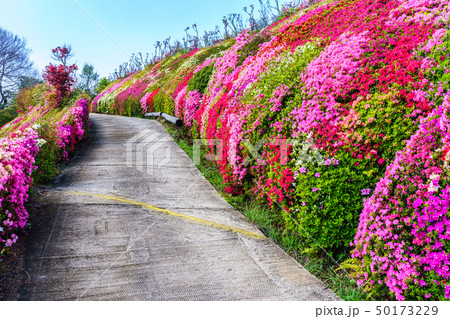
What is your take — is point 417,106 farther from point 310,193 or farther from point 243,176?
point 243,176

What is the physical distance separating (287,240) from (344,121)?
1.72 meters

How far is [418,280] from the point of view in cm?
262

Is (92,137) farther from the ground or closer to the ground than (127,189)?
farther from the ground

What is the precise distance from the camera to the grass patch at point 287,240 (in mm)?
3211

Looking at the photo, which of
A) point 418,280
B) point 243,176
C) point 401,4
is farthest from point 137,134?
point 418,280

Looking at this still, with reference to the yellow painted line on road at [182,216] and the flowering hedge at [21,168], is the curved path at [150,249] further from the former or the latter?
the flowering hedge at [21,168]

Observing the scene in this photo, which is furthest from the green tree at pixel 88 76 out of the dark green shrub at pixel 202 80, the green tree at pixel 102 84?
the dark green shrub at pixel 202 80

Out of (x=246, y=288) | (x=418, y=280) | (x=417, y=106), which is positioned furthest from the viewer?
(x=417, y=106)

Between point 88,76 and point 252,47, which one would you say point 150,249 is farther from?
point 88,76

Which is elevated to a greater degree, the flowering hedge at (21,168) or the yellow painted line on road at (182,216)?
the flowering hedge at (21,168)

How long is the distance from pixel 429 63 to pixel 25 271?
16.5 feet

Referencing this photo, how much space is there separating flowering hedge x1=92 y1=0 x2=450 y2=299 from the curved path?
0.62m

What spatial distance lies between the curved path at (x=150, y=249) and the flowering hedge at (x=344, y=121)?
624 mm

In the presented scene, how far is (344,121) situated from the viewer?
3711 mm
